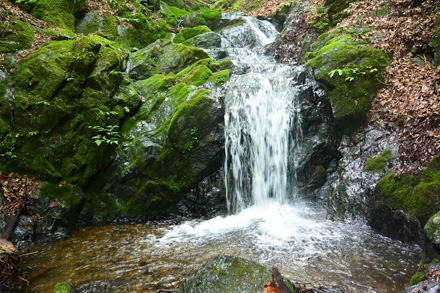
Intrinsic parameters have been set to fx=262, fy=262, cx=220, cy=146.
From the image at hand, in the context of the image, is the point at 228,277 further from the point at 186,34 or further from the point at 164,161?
the point at 186,34

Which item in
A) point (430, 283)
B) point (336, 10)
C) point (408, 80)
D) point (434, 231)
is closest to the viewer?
point (430, 283)

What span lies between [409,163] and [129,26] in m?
11.2

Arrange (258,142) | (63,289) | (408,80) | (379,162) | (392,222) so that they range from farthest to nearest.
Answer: (258,142)
(408,80)
(379,162)
(392,222)
(63,289)

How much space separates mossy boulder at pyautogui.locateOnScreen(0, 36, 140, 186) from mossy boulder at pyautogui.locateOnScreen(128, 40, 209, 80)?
169cm

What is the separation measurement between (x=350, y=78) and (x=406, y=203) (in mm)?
3441

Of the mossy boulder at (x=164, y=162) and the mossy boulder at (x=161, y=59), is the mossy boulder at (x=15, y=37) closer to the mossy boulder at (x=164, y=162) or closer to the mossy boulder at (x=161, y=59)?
the mossy boulder at (x=161, y=59)

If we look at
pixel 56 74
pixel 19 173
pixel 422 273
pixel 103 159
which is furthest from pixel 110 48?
pixel 422 273

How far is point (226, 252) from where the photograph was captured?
4621 mm

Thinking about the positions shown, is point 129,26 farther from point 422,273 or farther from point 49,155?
point 422,273

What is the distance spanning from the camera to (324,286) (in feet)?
11.0

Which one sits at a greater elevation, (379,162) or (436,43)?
(436,43)

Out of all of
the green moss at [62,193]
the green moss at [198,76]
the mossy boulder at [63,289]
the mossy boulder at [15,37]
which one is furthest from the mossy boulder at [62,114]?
the mossy boulder at [63,289]

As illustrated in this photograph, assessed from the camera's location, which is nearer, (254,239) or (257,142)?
(254,239)

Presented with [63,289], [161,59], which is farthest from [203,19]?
[63,289]
